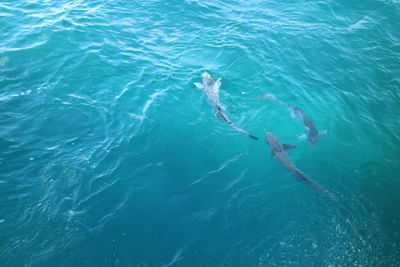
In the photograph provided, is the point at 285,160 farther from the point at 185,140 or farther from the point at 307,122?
the point at 185,140

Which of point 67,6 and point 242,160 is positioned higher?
point 67,6

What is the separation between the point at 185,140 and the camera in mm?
9844

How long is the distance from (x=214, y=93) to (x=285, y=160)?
173 inches

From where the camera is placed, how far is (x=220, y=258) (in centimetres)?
700

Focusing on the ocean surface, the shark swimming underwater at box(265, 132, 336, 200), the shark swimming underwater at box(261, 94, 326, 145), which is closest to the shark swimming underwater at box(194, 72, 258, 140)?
the ocean surface

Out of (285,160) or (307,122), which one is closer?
(285,160)

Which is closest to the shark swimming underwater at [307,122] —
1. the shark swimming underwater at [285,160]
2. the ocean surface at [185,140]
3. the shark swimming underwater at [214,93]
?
the ocean surface at [185,140]

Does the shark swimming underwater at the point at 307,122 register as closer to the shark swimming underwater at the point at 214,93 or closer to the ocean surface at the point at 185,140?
the ocean surface at the point at 185,140

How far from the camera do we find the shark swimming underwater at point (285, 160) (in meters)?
8.65

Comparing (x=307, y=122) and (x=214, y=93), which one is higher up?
(x=214, y=93)

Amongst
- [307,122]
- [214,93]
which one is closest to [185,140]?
[214,93]

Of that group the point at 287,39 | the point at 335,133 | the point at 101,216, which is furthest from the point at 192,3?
the point at 101,216

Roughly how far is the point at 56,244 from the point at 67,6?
49.7 ft

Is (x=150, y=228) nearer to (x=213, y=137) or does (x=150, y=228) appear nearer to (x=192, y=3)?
(x=213, y=137)
